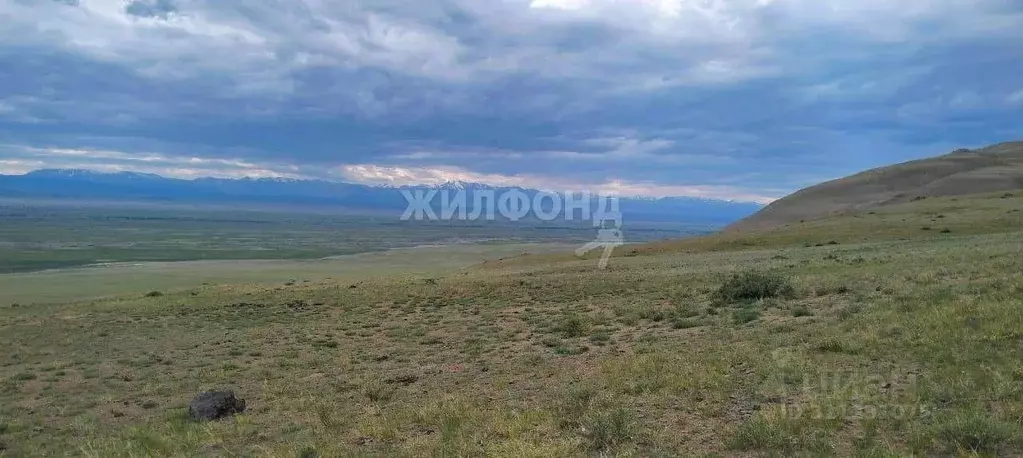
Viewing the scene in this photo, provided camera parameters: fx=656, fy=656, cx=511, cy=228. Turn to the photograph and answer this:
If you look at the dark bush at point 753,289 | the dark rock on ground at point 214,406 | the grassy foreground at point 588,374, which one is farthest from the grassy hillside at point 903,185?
the dark rock on ground at point 214,406

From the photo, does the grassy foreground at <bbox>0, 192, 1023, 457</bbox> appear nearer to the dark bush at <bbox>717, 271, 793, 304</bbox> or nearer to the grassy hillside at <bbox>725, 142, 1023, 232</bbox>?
the dark bush at <bbox>717, 271, 793, 304</bbox>

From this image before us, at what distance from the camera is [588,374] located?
1125 centimetres

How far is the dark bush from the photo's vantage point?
58.5ft

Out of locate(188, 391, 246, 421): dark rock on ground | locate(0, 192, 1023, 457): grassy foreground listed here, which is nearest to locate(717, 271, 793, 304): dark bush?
locate(0, 192, 1023, 457): grassy foreground

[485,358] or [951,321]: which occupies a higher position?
[951,321]

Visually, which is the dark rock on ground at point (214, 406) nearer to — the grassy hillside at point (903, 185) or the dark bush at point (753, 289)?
the dark bush at point (753, 289)

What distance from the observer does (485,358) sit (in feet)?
47.3

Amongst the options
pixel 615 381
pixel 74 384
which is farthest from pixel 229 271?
pixel 615 381

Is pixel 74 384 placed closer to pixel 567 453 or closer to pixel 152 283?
pixel 567 453

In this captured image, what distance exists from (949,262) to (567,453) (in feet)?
61.0

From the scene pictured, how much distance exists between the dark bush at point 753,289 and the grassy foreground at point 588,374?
0.08 m

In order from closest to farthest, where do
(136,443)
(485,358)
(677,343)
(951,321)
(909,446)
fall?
(909,446) → (136,443) → (951,321) → (677,343) → (485,358)

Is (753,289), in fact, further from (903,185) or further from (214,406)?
(903,185)

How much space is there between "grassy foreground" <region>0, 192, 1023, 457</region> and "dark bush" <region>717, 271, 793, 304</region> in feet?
0.27
